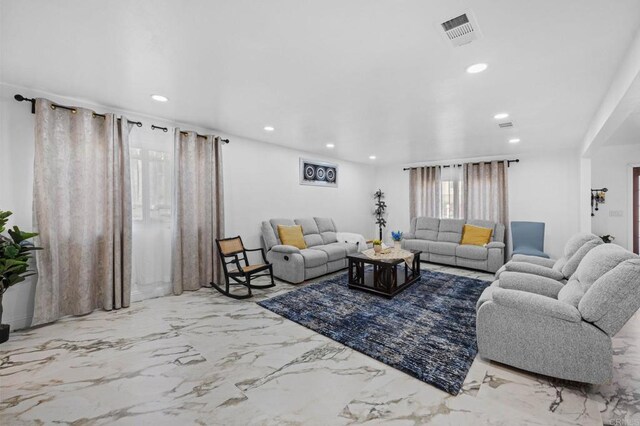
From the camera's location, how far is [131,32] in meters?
1.87

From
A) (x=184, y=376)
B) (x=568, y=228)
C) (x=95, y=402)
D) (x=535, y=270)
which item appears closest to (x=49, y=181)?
(x=95, y=402)

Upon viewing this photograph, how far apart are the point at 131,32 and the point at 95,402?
243cm

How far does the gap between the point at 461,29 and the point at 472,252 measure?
174 inches

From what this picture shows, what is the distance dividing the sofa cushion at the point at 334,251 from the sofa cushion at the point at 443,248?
192cm

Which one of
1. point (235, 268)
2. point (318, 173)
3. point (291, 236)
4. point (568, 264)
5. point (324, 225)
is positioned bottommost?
point (235, 268)

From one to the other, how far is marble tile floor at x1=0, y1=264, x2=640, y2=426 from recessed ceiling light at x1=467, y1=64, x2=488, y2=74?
7.79 ft

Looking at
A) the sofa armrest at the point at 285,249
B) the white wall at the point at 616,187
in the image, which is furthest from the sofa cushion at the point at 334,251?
the white wall at the point at 616,187

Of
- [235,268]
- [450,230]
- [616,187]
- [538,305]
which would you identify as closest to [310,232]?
[235,268]

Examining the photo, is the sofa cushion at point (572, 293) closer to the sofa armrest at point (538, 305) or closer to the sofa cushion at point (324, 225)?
the sofa armrest at point (538, 305)

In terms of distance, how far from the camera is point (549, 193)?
223 inches

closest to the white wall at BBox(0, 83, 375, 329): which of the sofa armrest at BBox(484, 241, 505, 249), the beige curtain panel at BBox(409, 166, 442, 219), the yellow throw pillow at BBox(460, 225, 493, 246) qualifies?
the beige curtain panel at BBox(409, 166, 442, 219)

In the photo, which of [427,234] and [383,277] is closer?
[383,277]

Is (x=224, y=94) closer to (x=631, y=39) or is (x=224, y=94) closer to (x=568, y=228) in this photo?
(x=631, y=39)

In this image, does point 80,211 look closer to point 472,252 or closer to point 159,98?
point 159,98
